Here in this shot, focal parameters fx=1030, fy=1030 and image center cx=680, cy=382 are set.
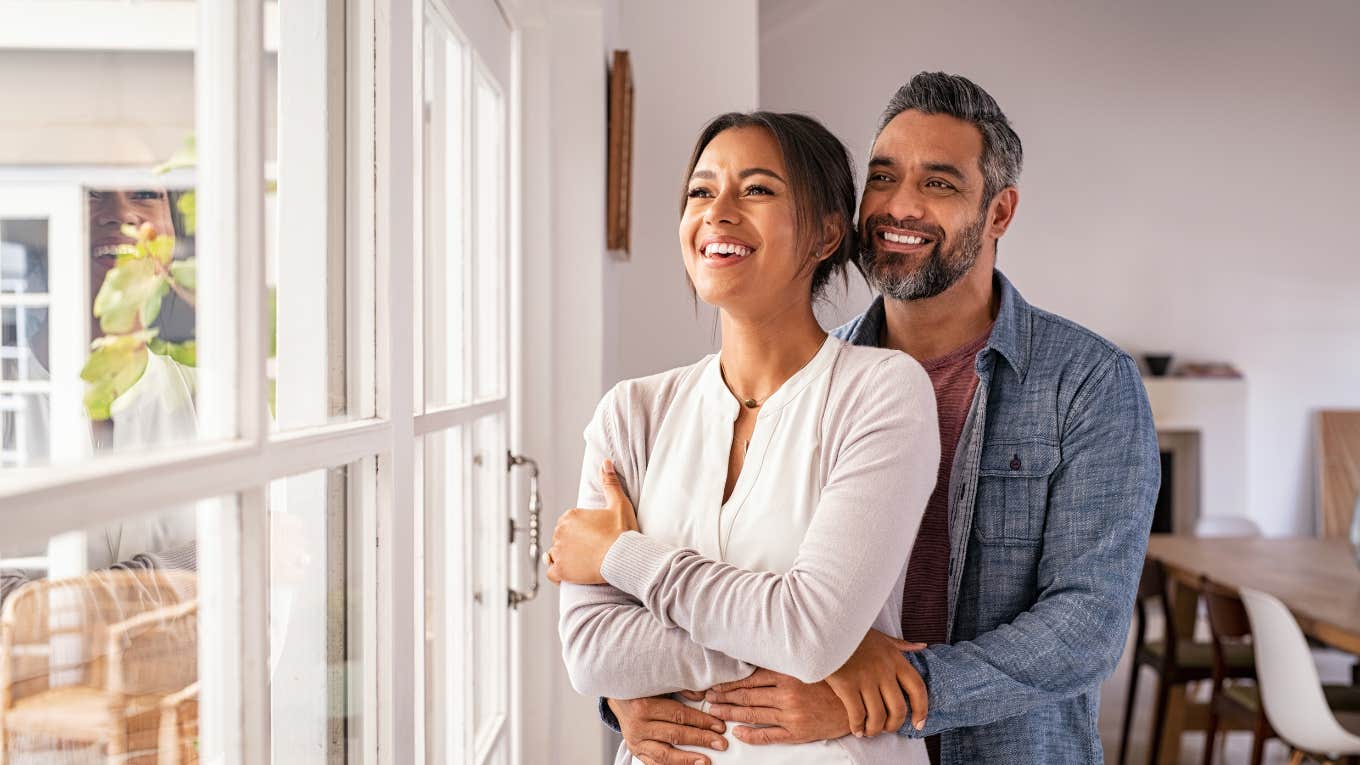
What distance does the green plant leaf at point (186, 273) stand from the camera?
0.61 metres

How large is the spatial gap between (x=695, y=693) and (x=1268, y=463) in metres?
6.72

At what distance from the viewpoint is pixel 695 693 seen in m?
1.11

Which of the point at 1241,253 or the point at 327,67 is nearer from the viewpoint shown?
the point at 327,67

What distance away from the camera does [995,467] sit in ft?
4.34

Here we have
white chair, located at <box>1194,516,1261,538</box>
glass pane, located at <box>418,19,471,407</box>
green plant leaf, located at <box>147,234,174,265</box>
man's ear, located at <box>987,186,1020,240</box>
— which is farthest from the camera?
white chair, located at <box>1194,516,1261,538</box>

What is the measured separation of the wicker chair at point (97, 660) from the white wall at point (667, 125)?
2.06 metres

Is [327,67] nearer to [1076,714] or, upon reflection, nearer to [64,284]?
[64,284]

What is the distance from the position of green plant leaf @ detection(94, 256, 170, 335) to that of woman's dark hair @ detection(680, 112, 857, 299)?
72 cm

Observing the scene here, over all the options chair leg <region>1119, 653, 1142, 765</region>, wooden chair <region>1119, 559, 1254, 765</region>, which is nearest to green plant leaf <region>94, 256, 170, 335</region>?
wooden chair <region>1119, 559, 1254, 765</region>

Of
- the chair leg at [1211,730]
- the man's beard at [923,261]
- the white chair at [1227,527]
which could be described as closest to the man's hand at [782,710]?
the man's beard at [923,261]

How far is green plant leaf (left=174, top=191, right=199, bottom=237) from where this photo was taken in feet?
2.00

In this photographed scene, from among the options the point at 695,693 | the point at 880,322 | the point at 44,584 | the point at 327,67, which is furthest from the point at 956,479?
the point at 44,584

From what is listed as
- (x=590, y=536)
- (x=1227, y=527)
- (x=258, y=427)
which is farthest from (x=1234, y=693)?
(x=258, y=427)

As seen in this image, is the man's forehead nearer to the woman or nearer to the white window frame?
the woman
